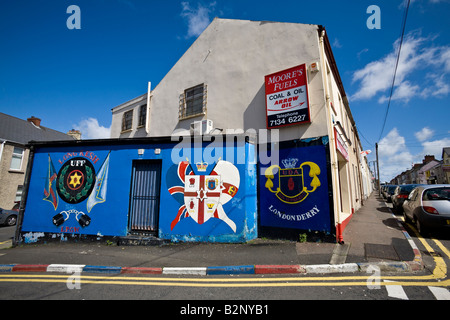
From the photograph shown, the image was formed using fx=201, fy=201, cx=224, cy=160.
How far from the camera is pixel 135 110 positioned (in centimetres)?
1337

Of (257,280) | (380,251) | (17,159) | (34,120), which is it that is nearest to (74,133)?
(34,120)

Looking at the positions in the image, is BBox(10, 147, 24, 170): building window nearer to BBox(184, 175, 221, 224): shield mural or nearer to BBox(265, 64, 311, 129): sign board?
BBox(184, 175, 221, 224): shield mural

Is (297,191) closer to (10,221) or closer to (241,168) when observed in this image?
(241,168)

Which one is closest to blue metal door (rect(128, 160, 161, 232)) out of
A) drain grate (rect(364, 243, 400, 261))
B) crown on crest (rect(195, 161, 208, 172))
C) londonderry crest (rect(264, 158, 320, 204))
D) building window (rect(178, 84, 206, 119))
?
crown on crest (rect(195, 161, 208, 172))

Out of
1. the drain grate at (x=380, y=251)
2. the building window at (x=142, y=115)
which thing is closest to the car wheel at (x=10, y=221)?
the building window at (x=142, y=115)

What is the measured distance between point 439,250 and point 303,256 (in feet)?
12.7

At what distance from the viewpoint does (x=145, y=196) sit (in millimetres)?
7586

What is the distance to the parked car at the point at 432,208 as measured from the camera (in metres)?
6.24

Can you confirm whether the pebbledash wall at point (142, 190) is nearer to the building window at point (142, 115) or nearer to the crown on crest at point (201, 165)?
the crown on crest at point (201, 165)

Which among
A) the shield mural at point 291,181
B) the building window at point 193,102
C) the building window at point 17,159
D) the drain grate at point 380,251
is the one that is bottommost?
the drain grate at point 380,251

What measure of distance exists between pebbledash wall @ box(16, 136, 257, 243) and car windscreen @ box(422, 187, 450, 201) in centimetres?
585

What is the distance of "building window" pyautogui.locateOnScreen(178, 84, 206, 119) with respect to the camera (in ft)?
33.0

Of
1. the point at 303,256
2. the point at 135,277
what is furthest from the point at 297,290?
the point at 135,277

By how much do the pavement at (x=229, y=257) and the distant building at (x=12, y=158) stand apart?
14.9 metres
